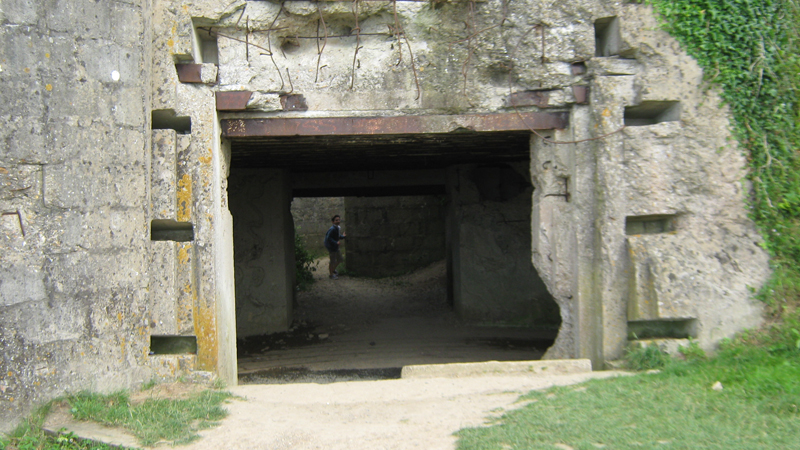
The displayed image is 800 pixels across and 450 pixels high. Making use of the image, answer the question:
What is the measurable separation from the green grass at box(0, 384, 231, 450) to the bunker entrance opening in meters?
2.00

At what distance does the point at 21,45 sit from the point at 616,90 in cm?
378

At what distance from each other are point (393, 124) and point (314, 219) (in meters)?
11.2

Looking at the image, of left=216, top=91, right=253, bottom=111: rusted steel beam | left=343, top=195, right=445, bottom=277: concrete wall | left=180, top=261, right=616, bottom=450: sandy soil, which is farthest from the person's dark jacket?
left=216, top=91, right=253, bottom=111: rusted steel beam

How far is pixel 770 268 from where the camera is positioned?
3951 millimetres

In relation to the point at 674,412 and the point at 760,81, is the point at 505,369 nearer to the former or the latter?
the point at 674,412

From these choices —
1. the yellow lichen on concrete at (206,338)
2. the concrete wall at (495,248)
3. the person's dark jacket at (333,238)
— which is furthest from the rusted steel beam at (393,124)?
the person's dark jacket at (333,238)

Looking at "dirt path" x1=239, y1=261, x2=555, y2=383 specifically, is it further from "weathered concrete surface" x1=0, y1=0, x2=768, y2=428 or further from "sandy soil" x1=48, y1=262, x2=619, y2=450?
"weathered concrete surface" x1=0, y1=0, x2=768, y2=428

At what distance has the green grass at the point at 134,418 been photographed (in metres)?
2.89

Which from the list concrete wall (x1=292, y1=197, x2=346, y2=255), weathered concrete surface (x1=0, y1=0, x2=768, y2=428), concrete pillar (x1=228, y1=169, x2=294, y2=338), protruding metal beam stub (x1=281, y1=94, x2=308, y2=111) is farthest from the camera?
concrete wall (x1=292, y1=197, x2=346, y2=255)

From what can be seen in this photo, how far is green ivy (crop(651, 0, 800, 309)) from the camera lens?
3977 millimetres

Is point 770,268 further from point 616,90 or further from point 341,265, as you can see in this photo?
point 341,265

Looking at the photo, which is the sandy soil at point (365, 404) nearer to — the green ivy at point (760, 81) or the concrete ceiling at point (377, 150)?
the green ivy at point (760, 81)

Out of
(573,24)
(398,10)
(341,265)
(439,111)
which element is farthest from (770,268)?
(341,265)

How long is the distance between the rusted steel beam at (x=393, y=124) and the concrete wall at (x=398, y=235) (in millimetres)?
8801
